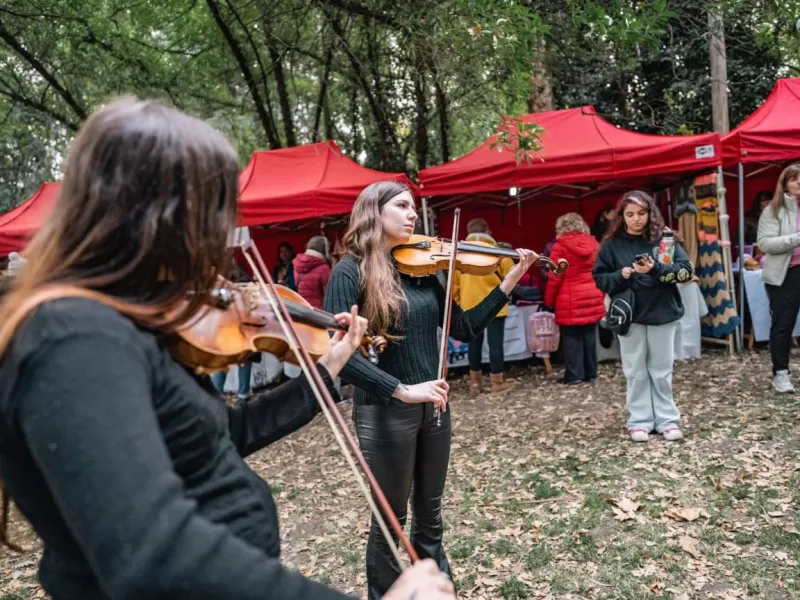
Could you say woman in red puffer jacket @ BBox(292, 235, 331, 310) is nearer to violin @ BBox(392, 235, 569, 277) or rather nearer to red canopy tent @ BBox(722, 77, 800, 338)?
violin @ BBox(392, 235, 569, 277)

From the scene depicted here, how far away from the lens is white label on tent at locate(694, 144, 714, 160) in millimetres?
6574

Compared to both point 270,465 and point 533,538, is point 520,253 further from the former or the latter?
point 270,465

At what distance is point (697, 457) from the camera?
14.4ft

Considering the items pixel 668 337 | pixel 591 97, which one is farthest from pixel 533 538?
pixel 591 97

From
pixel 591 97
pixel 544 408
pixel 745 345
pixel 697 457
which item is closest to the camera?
pixel 697 457

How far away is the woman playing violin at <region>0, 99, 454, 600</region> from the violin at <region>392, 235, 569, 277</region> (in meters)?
1.58

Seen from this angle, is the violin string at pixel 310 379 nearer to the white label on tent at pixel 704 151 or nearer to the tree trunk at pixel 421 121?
the white label on tent at pixel 704 151

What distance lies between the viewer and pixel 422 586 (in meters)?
0.90

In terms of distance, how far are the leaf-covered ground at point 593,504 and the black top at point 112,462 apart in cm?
256

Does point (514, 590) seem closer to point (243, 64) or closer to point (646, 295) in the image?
point (646, 295)

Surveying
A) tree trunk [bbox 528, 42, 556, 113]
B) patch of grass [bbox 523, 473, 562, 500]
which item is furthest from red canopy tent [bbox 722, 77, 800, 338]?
patch of grass [bbox 523, 473, 562, 500]

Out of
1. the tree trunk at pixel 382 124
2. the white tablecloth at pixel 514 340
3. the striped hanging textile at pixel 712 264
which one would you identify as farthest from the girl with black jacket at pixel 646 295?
the tree trunk at pixel 382 124

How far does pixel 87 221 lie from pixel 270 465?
4895 millimetres

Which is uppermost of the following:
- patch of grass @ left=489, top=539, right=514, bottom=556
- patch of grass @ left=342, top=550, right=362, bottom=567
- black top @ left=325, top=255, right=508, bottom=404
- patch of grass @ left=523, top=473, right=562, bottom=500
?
black top @ left=325, top=255, right=508, bottom=404
